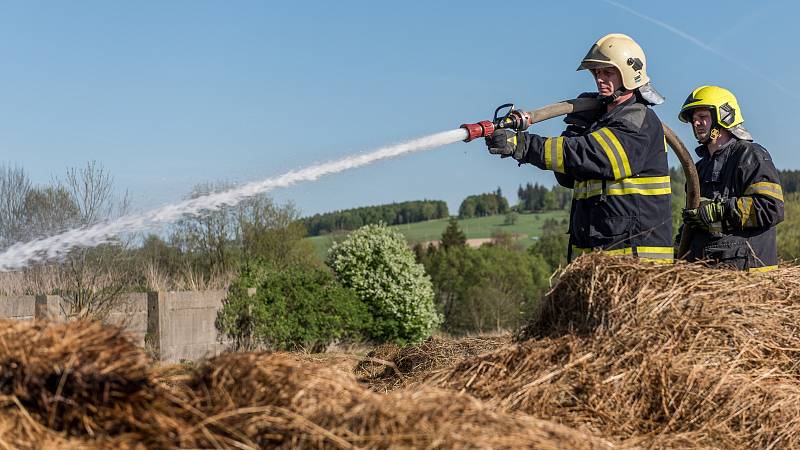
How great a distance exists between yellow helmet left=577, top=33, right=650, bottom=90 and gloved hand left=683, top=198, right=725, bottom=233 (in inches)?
50.5

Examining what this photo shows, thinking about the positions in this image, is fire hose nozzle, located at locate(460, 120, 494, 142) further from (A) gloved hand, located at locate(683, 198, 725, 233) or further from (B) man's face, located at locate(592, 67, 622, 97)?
(A) gloved hand, located at locate(683, 198, 725, 233)

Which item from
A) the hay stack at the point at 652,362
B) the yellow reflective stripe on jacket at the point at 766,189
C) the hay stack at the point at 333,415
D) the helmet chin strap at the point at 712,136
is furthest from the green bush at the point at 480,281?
the hay stack at the point at 333,415

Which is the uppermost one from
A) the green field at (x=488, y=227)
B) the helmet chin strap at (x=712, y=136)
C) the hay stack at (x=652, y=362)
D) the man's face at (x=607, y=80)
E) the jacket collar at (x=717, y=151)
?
the green field at (x=488, y=227)

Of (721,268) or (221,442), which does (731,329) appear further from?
(221,442)

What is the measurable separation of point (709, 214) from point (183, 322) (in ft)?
56.0

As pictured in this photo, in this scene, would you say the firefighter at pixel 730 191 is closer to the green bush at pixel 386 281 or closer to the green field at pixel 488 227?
the green bush at pixel 386 281

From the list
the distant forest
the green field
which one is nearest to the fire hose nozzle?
the distant forest

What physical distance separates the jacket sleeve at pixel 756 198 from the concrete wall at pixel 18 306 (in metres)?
15.2

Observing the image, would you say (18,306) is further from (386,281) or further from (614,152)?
(614,152)

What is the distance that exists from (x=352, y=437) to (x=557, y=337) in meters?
2.00

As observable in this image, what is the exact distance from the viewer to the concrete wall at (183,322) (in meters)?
22.1

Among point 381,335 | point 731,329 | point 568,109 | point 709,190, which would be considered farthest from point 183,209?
point 381,335

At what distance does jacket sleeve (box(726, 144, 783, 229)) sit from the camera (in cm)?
766

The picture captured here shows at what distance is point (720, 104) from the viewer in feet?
27.1
